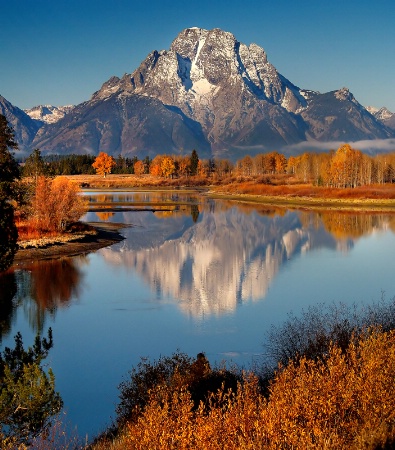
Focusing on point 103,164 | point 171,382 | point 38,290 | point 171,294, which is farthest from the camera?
point 103,164

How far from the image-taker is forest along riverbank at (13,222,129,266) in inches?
1681

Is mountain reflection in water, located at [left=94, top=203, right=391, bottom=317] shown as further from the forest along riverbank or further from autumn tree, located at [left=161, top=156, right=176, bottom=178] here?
autumn tree, located at [left=161, top=156, right=176, bottom=178]

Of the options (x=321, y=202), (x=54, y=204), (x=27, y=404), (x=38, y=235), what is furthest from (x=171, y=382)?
(x=321, y=202)

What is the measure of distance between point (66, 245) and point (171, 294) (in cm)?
1992

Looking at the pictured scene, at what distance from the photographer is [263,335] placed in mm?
23250

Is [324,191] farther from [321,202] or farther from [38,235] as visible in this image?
[38,235]

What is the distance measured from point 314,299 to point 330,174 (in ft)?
355

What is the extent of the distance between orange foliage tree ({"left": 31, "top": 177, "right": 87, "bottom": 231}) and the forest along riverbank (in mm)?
2416

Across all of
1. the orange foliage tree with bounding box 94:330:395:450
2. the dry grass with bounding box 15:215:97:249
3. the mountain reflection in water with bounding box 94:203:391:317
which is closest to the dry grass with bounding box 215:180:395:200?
the mountain reflection in water with bounding box 94:203:391:317

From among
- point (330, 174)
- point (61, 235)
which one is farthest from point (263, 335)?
point (330, 174)

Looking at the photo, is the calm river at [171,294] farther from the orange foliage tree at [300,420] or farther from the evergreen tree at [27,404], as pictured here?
the orange foliage tree at [300,420]

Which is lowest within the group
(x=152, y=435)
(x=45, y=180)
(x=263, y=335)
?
(x=263, y=335)

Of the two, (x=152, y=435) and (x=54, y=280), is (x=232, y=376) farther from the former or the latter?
(x=54, y=280)

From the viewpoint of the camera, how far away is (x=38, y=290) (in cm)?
3141
